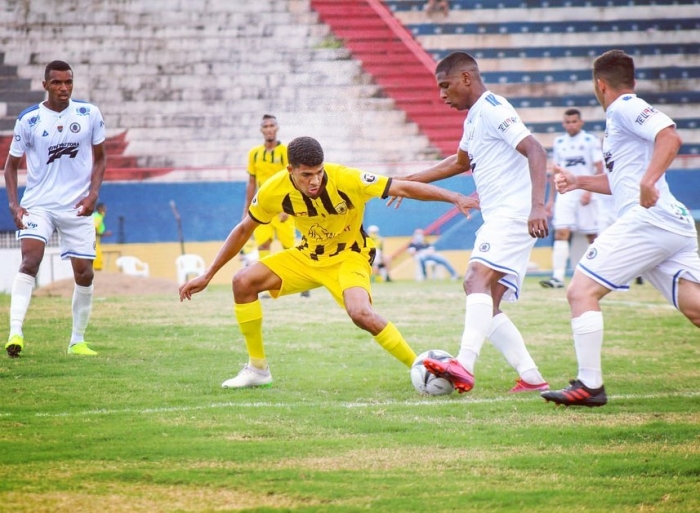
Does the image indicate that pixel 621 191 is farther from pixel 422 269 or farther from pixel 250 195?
pixel 422 269

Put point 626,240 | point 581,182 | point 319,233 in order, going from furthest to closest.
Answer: point 319,233
point 581,182
point 626,240

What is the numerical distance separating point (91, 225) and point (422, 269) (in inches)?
559

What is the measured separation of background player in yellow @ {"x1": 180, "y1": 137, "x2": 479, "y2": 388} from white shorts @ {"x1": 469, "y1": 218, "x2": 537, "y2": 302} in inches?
12.4

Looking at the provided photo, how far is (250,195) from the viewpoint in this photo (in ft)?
50.6

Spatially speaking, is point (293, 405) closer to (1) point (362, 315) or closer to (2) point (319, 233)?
(1) point (362, 315)

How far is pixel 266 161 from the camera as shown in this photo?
1553cm

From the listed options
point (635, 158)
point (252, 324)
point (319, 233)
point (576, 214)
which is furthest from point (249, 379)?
point (576, 214)

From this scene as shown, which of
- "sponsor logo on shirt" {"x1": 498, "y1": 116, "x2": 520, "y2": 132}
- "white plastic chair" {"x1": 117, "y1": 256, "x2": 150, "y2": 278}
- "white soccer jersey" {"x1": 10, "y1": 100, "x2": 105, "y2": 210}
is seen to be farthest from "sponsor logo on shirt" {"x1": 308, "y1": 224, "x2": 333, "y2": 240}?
"white plastic chair" {"x1": 117, "y1": 256, "x2": 150, "y2": 278}

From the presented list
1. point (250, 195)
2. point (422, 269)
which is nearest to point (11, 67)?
point (422, 269)

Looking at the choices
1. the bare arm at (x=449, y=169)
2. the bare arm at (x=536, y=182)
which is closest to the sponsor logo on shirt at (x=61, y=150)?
the bare arm at (x=449, y=169)

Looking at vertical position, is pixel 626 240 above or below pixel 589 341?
above

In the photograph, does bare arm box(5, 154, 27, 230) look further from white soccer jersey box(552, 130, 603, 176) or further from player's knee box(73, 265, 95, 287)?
white soccer jersey box(552, 130, 603, 176)

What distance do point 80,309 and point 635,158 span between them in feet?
16.9

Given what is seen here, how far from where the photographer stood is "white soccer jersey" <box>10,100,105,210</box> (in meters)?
9.04
